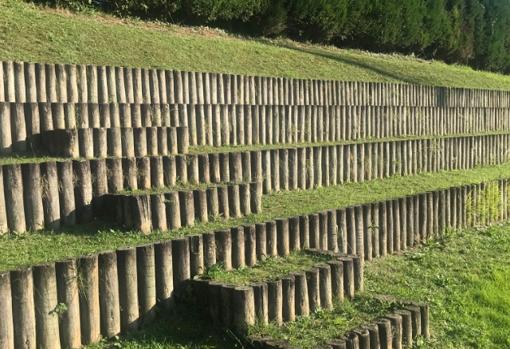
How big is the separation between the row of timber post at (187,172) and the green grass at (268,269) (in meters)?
1.36

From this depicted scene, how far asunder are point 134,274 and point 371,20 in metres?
17.4

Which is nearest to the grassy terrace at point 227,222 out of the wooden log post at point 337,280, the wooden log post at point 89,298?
the wooden log post at point 89,298

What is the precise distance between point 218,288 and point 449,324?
2302 millimetres

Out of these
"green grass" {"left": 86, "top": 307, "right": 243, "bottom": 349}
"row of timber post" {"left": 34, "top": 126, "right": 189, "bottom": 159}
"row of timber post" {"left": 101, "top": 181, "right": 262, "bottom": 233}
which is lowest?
"green grass" {"left": 86, "top": 307, "right": 243, "bottom": 349}

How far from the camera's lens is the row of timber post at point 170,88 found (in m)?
7.44

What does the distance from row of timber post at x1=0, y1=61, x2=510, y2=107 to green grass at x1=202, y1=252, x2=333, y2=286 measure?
12.2 feet

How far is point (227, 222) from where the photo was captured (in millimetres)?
5891

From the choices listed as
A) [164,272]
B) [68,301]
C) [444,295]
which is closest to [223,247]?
[164,272]

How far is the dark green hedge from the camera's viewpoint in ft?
49.9

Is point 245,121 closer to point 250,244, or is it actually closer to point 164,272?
point 250,244

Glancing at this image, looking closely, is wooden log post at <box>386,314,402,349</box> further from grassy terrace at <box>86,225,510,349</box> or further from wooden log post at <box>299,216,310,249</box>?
wooden log post at <box>299,216,310,249</box>

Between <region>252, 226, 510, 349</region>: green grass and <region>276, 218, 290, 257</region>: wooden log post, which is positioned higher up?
<region>276, 218, 290, 257</region>: wooden log post

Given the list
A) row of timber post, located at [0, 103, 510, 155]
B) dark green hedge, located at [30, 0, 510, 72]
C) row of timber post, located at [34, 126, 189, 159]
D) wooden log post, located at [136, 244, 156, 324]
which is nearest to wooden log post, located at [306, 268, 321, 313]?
wooden log post, located at [136, 244, 156, 324]

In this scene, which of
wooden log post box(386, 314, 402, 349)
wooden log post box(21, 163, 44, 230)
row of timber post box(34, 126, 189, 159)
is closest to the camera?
wooden log post box(386, 314, 402, 349)
